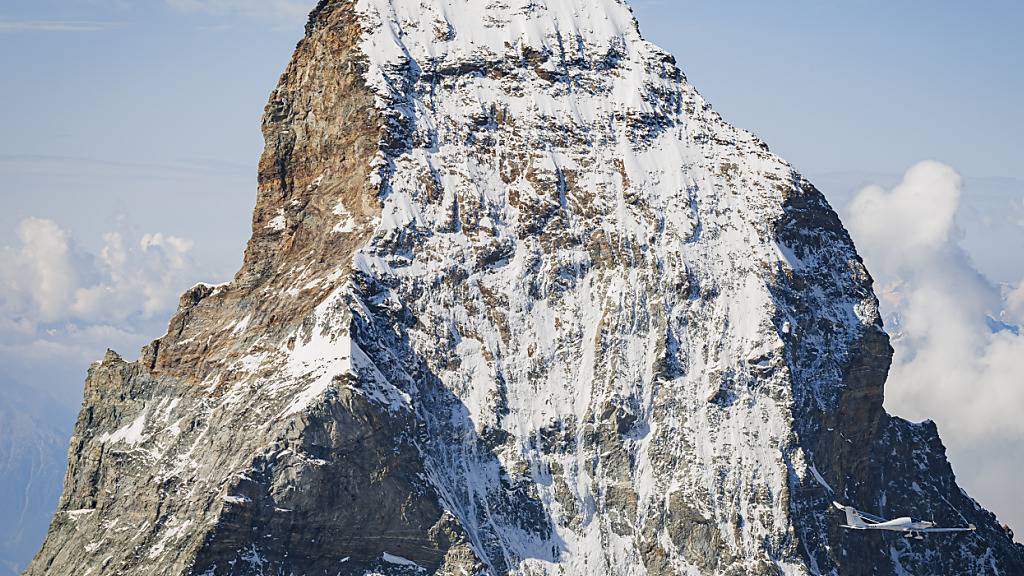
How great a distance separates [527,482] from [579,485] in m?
7.05

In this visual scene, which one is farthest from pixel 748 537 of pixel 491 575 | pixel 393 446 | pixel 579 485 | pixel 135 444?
pixel 135 444

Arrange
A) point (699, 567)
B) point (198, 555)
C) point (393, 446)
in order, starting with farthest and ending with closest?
point (699, 567)
point (393, 446)
point (198, 555)

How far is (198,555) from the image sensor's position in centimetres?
16862

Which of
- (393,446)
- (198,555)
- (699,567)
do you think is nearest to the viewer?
(198,555)

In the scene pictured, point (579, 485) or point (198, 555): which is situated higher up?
point (579, 485)

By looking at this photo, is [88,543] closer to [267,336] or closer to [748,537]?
[267,336]

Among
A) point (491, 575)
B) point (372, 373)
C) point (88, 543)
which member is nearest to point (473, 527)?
point (491, 575)

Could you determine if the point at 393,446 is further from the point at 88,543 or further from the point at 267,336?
the point at 88,543

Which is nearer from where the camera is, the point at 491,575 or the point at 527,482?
the point at 491,575

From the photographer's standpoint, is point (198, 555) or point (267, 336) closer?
point (198, 555)

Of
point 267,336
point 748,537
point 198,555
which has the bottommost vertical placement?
point 198,555

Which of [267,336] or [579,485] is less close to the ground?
[267,336]

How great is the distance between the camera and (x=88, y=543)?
190125 millimetres

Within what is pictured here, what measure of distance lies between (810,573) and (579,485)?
3177 cm
